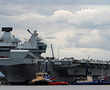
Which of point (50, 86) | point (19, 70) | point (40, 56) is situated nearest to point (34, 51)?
point (40, 56)

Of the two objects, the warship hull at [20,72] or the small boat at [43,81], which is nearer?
the small boat at [43,81]

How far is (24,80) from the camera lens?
9956 centimetres

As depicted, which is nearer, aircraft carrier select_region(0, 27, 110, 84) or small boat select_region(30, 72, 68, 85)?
small boat select_region(30, 72, 68, 85)

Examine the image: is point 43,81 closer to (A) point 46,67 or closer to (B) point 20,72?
(A) point 46,67

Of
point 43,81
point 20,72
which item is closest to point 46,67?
point 20,72

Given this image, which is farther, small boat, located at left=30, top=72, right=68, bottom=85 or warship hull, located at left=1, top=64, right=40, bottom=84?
warship hull, located at left=1, top=64, right=40, bottom=84

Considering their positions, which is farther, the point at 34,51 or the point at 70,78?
the point at 34,51

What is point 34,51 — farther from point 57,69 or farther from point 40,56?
point 57,69

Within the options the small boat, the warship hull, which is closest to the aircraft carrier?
the warship hull

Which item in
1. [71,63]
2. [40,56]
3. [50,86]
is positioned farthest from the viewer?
[40,56]

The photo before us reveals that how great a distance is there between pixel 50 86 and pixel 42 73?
11.0 ft

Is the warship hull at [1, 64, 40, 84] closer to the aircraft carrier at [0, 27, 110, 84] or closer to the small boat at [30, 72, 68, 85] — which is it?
the aircraft carrier at [0, 27, 110, 84]

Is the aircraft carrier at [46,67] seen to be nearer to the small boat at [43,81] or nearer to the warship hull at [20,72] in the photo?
the warship hull at [20,72]

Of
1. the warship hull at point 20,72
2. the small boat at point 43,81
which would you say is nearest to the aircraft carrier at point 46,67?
the warship hull at point 20,72
